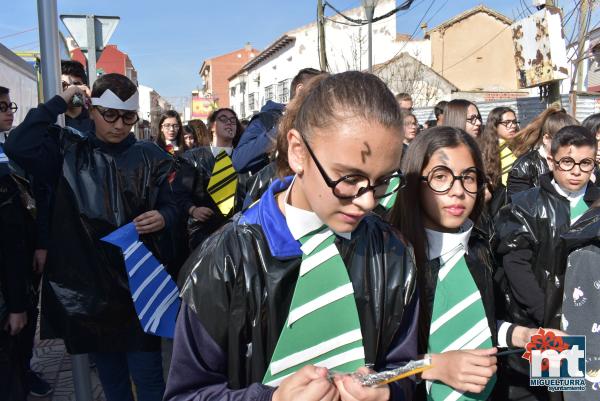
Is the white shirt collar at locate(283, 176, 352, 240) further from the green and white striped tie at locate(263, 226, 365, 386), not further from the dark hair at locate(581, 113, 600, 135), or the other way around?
the dark hair at locate(581, 113, 600, 135)

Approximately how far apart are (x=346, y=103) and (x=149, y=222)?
1.80m

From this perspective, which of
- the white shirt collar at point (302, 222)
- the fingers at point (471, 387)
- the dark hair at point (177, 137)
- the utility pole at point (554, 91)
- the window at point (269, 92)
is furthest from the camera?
the window at point (269, 92)

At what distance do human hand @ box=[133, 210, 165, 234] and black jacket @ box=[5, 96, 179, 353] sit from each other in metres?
0.07

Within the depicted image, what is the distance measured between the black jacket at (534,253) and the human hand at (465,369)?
0.89 meters

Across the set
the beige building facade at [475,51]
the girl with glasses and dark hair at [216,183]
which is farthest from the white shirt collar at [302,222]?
the beige building facade at [475,51]

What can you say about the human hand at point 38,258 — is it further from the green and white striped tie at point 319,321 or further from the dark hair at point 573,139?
the dark hair at point 573,139

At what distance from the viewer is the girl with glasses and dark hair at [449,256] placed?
6.39ft

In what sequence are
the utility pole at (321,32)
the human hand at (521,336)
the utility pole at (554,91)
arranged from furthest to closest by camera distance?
the utility pole at (321,32) → the utility pole at (554,91) → the human hand at (521,336)

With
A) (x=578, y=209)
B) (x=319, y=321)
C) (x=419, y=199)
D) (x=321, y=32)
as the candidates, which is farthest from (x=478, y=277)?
(x=321, y=32)

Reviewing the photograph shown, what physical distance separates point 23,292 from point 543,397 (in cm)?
300

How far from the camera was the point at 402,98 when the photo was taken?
21.2ft

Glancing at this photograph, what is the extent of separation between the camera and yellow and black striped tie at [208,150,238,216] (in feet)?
15.9

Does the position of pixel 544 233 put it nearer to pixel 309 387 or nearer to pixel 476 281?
pixel 476 281

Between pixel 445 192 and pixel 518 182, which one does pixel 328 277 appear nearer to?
pixel 445 192
